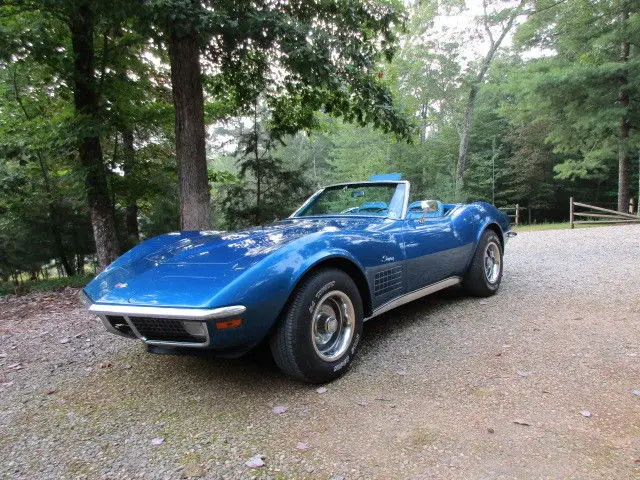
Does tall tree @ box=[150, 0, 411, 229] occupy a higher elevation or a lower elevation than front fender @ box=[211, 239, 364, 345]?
higher

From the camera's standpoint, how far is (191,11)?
14.4 feet

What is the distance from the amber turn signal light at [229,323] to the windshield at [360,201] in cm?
198

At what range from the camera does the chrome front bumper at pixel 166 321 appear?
219 centimetres

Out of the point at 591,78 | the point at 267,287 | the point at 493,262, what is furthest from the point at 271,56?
the point at 591,78

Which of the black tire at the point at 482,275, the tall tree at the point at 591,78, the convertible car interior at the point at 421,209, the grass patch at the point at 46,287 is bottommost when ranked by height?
the grass patch at the point at 46,287

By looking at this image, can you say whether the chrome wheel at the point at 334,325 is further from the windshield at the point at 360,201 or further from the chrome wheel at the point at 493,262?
the chrome wheel at the point at 493,262

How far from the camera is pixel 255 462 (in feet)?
6.47

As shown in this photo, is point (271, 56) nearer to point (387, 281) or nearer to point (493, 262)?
point (493, 262)

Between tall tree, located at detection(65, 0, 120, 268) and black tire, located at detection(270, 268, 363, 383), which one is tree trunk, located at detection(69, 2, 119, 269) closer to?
tall tree, located at detection(65, 0, 120, 268)

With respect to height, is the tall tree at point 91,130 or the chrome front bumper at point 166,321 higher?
the tall tree at point 91,130

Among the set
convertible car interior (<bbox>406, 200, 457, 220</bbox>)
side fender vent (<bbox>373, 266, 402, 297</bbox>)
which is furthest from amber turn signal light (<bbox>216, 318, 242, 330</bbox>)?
convertible car interior (<bbox>406, 200, 457, 220</bbox>)

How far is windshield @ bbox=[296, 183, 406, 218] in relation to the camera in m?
3.95

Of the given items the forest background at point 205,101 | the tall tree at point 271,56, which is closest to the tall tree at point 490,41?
the forest background at point 205,101

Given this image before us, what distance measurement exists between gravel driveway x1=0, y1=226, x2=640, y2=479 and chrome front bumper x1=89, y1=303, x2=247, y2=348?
0.47 metres
